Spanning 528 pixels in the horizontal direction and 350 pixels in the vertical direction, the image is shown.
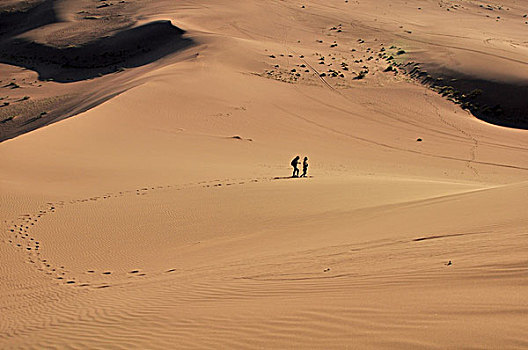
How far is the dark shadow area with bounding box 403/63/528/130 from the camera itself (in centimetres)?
2834

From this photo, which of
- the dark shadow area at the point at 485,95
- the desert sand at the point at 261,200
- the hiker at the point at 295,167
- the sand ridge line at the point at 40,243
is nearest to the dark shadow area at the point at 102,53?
the desert sand at the point at 261,200

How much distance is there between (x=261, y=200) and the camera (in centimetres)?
1321

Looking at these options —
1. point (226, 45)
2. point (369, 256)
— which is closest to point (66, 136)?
point (369, 256)

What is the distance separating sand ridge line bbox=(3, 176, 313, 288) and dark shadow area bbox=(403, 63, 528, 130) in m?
17.4

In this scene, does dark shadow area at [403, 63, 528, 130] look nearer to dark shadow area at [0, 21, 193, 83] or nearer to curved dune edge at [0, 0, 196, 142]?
curved dune edge at [0, 0, 196, 142]

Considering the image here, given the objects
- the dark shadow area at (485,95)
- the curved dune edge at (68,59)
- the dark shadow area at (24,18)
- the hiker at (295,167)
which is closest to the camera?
the hiker at (295,167)

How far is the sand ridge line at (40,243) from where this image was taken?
29.2ft

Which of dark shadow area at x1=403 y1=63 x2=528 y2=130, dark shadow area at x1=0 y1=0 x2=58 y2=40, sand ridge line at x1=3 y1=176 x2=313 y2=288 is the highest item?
dark shadow area at x1=0 y1=0 x2=58 y2=40

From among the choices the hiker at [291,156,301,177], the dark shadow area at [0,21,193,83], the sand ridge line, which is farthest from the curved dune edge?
the sand ridge line

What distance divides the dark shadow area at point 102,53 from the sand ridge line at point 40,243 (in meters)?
25.9

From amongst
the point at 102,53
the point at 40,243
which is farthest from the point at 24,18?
the point at 40,243

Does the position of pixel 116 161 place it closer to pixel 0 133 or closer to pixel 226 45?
pixel 0 133

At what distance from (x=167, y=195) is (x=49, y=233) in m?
3.61

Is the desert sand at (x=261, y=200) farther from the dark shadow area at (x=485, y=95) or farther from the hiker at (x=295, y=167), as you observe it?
the dark shadow area at (x=485, y=95)
